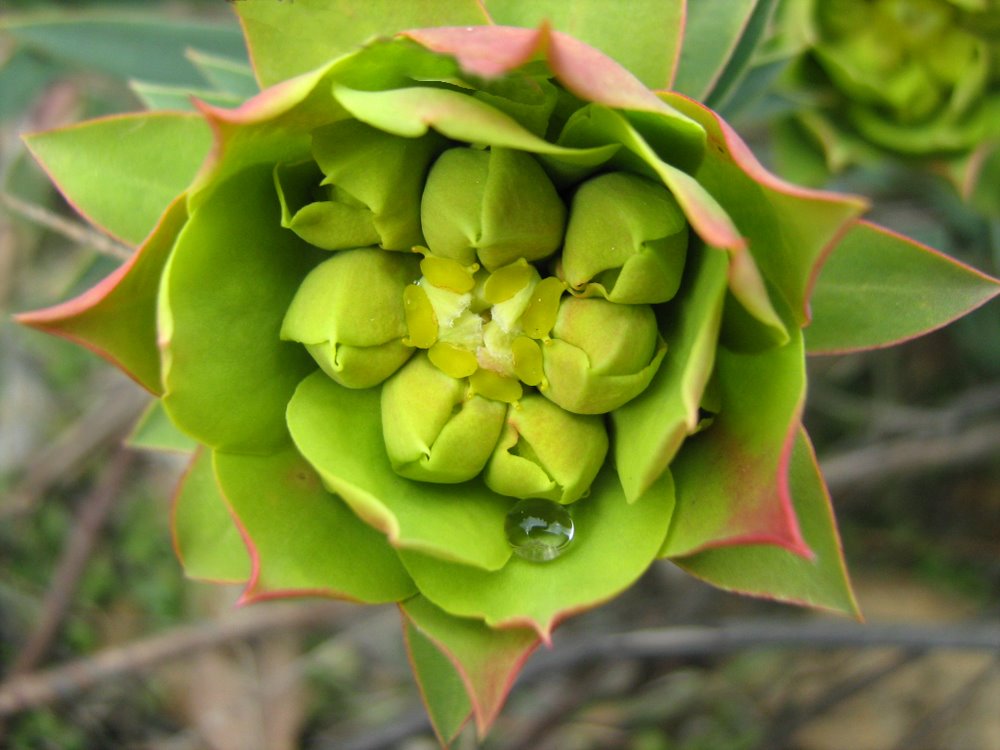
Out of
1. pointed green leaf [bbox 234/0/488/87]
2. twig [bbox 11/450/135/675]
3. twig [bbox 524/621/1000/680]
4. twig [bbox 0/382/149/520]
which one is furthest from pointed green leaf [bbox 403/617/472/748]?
twig [bbox 0/382/149/520]

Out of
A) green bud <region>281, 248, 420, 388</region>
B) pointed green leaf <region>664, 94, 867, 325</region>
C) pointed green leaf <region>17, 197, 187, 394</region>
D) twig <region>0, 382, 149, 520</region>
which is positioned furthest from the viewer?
twig <region>0, 382, 149, 520</region>

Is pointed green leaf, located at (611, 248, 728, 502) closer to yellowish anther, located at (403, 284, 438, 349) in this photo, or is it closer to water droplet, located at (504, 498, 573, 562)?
water droplet, located at (504, 498, 573, 562)

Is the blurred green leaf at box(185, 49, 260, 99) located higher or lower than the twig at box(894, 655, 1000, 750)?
higher

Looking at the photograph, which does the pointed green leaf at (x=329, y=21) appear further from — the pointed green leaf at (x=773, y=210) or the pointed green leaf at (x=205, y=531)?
the pointed green leaf at (x=205, y=531)

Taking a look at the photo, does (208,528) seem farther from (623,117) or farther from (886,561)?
(886,561)

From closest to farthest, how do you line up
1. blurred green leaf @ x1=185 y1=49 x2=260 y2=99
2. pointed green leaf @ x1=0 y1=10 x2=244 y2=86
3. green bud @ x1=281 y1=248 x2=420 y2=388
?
green bud @ x1=281 y1=248 x2=420 y2=388 → blurred green leaf @ x1=185 y1=49 x2=260 y2=99 → pointed green leaf @ x1=0 y1=10 x2=244 y2=86

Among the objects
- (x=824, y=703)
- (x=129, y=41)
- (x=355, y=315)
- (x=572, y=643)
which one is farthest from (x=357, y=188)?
(x=824, y=703)

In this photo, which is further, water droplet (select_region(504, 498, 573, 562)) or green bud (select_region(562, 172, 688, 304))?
water droplet (select_region(504, 498, 573, 562))

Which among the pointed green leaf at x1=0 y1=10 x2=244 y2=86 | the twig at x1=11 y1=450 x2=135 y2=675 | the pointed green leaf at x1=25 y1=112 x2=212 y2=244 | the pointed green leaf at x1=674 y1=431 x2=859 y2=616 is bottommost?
the twig at x1=11 y1=450 x2=135 y2=675

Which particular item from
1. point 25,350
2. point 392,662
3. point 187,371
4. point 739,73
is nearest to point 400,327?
point 187,371

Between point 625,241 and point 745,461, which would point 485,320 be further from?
point 745,461
